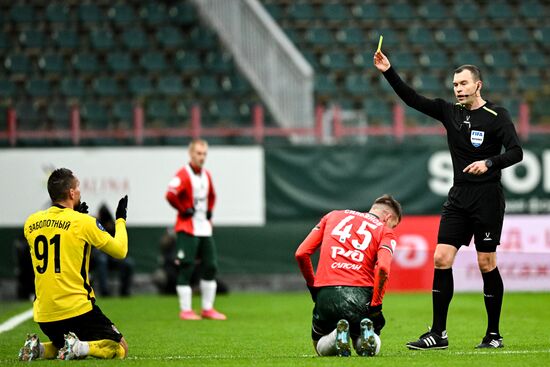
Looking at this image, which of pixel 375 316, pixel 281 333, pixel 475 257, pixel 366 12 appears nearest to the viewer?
pixel 375 316

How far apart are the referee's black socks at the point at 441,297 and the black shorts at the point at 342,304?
95 centimetres

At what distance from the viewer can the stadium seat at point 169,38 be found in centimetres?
2336

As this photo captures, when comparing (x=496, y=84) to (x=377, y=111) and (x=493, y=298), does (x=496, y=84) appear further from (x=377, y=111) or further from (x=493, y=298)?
(x=493, y=298)

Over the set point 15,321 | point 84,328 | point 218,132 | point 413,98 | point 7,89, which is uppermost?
point 7,89

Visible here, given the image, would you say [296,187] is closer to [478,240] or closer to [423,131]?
[423,131]

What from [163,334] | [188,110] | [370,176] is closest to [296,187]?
[370,176]

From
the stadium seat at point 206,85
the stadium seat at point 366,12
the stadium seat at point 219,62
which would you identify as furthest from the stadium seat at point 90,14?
the stadium seat at point 366,12

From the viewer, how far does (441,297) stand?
9023mm

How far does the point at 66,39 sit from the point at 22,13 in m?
1.31

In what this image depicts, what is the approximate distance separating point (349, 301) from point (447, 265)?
1.21 meters

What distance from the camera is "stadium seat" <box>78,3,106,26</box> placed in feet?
78.4

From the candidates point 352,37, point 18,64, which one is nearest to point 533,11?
point 352,37

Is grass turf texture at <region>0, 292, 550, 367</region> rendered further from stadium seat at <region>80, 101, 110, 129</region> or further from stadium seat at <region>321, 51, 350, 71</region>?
stadium seat at <region>321, 51, 350, 71</region>

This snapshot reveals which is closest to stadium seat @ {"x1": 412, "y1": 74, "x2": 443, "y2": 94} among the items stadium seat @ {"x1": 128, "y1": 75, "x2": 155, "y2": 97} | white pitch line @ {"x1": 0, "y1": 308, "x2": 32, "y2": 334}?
stadium seat @ {"x1": 128, "y1": 75, "x2": 155, "y2": 97}
